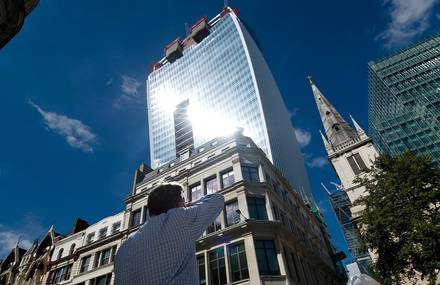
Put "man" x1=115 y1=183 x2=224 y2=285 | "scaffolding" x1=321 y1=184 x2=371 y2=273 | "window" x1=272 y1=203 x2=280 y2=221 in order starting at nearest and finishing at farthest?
"man" x1=115 y1=183 x2=224 y2=285
"window" x1=272 y1=203 x2=280 y2=221
"scaffolding" x1=321 y1=184 x2=371 y2=273

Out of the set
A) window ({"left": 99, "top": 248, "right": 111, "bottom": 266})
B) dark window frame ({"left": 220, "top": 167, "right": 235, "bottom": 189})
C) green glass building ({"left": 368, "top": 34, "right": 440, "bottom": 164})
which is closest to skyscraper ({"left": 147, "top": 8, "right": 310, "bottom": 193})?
green glass building ({"left": 368, "top": 34, "right": 440, "bottom": 164})

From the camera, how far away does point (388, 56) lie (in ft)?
226

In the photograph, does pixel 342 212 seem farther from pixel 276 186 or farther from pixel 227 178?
pixel 227 178

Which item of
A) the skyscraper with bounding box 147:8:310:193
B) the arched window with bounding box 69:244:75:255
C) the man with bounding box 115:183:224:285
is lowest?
the man with bounding box 115:183:224:285

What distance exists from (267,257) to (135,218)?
15.3 meters

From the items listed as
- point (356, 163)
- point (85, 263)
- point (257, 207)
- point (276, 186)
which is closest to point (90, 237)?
point (85, 263)

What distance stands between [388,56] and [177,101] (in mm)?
77285

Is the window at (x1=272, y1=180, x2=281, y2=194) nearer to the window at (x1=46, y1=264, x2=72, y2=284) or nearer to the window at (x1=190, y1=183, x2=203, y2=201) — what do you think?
the window at (x1=190, y1=183, x2=203, y2=201)

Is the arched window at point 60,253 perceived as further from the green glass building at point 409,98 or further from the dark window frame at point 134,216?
the green glass building at point 409,98

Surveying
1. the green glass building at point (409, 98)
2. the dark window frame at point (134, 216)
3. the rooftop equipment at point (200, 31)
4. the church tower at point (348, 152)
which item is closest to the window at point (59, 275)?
the dark window frame at point (134, 216)

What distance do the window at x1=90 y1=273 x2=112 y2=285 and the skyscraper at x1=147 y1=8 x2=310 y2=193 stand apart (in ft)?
190

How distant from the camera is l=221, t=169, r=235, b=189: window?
76.9 feet

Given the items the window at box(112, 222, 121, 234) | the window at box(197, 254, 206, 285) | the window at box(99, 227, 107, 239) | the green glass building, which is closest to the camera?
the window at box(197, 254, 206, 285)

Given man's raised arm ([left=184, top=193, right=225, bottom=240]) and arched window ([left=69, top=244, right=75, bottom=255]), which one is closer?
man's raised arm ([left=184, top=193, right=225, bottom=240])
